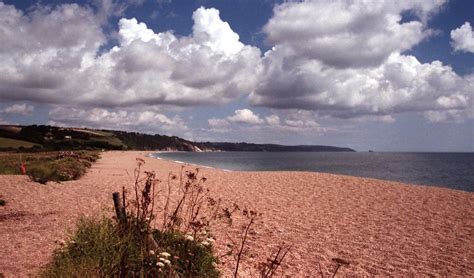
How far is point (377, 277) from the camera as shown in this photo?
7.89m

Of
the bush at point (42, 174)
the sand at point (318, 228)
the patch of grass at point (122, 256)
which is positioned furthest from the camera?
the bush at point (42, 174)

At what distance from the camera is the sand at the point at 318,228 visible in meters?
8.27

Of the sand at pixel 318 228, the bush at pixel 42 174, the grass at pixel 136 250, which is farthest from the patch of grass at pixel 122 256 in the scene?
the bush at pixel 42 174

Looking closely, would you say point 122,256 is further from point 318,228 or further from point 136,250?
point 318,228

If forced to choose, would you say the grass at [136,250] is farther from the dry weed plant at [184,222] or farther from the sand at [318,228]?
the sand at [318,228]

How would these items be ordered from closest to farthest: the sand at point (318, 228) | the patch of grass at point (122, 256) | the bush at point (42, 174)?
1. the patch of grass at point (122, 256)
2. the sand at point (318, 228)
3. the bush at point (42, 174)

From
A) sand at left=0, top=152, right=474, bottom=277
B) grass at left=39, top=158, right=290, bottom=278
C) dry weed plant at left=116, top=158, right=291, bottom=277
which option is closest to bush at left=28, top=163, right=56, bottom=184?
sand at left=0, top=152, right=474, bottom=277

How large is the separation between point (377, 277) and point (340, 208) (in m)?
8.32

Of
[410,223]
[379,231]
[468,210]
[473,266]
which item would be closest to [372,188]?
[468,210]

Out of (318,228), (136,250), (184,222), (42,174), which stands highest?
(136,250)

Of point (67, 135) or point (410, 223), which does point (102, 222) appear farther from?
point (67, 135)

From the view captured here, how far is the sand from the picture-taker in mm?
8270

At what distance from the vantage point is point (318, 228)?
12148 millimetres

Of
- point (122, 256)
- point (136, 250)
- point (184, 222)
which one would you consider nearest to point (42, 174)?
point (184, 222)
